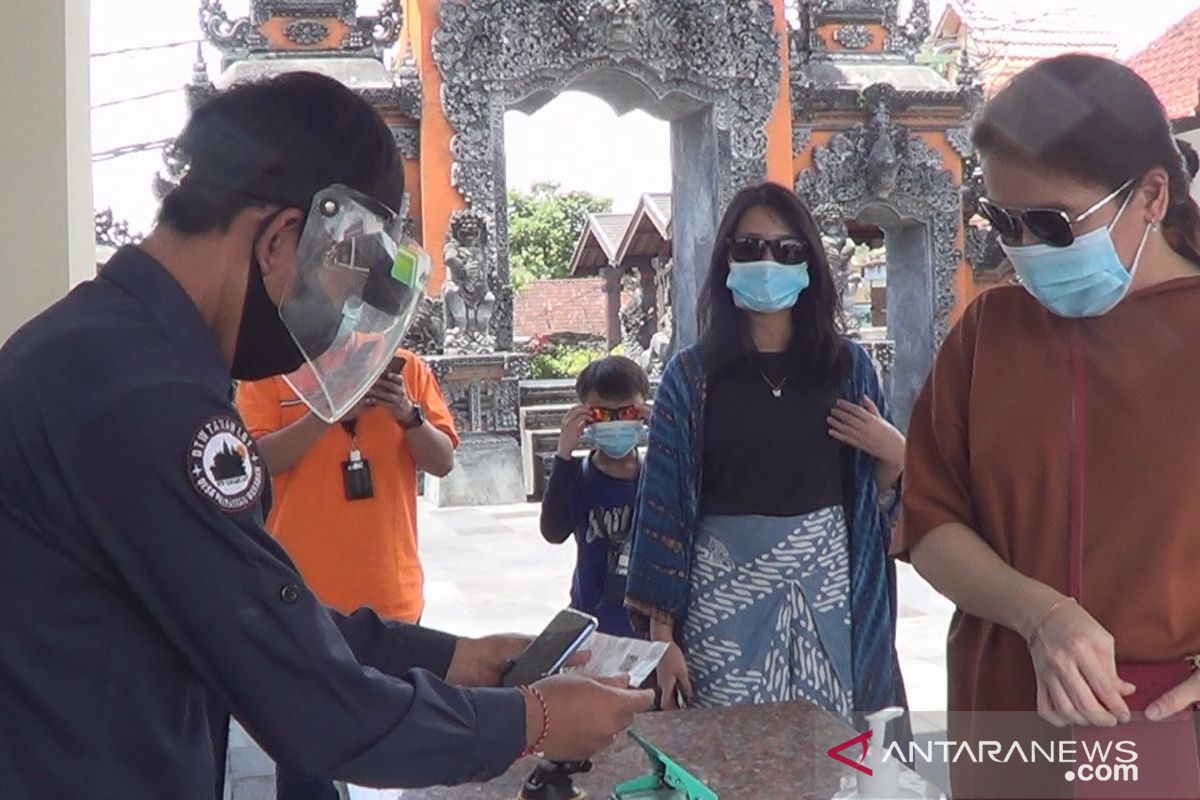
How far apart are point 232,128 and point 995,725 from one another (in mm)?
1228

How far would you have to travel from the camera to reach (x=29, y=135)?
2.76 m

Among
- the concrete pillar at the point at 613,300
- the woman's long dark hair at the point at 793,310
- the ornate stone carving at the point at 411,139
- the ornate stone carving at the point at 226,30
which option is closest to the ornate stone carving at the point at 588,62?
the ornate stone carving at the point at 411,139

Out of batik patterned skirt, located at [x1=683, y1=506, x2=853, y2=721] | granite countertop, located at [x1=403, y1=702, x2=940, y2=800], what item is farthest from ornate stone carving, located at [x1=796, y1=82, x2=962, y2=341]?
granite countertop, located at [x1=403, y1=702, x2=940, y2=800]

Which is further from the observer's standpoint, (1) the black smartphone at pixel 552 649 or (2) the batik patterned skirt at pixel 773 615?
(2) the batik patterned skirt at pixel 773 615

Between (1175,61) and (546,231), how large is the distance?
25.2 meters

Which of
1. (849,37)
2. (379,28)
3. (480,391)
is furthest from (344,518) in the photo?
(849,37)

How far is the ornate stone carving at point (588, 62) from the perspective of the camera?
12.3 meters

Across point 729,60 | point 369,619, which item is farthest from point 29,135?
point 729,60

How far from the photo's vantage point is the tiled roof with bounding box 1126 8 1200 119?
24.9 ft

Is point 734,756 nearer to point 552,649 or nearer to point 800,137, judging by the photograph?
point 552,649

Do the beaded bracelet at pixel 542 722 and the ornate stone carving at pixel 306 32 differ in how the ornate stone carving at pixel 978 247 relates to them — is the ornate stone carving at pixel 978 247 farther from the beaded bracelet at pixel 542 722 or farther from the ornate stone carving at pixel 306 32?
the beaded bracelet at pixel 542 722

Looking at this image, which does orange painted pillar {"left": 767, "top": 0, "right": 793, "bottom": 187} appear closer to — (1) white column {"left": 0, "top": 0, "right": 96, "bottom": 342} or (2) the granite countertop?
(1) white column {"left": 0, "top": 0, "right": 96, "bottom": 342}

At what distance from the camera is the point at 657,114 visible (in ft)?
46.6

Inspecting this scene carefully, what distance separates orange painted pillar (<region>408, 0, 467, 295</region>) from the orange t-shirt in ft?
30.2
